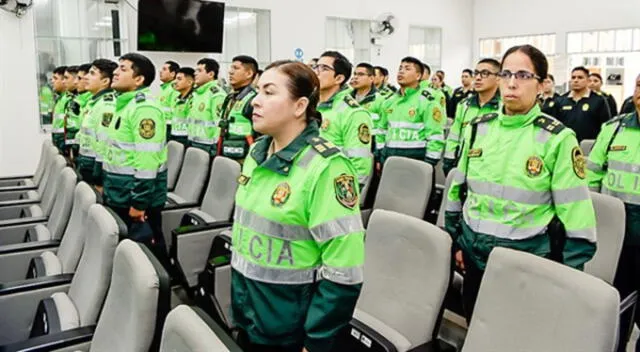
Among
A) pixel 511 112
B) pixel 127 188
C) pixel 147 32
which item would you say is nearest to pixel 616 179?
pixel 511 112

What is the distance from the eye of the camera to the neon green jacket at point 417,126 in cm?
457

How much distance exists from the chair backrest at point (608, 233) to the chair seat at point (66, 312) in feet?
7.26

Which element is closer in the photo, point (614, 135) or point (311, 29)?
point (614, 135)

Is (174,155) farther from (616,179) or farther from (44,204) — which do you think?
(616,179)

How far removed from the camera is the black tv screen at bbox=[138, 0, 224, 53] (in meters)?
7.82

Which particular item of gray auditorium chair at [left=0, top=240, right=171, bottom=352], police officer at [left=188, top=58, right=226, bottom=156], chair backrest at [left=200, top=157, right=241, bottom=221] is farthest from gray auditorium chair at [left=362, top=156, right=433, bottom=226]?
police officer at [left=188, top=58, right=226, bottom=156]

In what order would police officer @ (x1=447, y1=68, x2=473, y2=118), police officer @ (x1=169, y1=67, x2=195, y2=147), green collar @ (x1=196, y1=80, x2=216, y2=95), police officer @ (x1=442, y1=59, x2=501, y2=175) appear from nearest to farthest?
police officer @ (x1=442, y1=59, x2=501, y2=175) < green collar @ (x1=196, y1=80, x2=216, y2=95) < police officer @ (x1=169, y1=67, x2=195, y2=147) < police officer @ (x1=447, y1=68, x2=473, y2=118)

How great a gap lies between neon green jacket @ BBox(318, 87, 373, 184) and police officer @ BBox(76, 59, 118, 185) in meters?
1.31

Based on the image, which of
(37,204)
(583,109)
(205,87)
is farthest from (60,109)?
(583,109)

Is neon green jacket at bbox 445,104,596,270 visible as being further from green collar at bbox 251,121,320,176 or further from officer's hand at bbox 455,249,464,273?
green collar at bbox 251,121,320,176

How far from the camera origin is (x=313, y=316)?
4.81ft

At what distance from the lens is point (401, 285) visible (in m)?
2.00

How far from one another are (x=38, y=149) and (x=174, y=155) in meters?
3.66

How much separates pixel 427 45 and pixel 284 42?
11.5 feet
